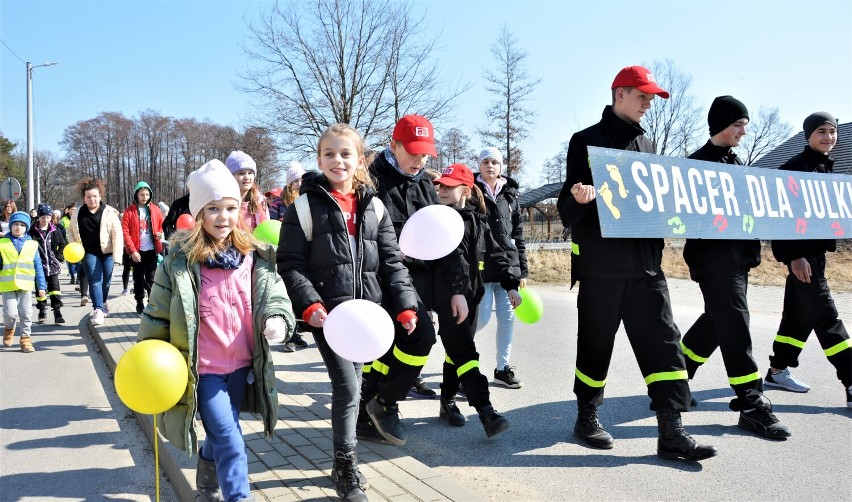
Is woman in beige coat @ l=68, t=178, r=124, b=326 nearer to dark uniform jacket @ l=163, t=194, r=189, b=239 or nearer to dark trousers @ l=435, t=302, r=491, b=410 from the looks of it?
dark uniform jacket @ l=163, t=194, r=189, b=239

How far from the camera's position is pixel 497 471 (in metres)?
3.67

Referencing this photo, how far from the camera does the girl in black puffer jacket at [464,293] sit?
4156mm

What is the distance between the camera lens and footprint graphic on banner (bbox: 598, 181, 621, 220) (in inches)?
155

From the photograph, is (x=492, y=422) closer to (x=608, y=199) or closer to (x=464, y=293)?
(x=464, y=293)

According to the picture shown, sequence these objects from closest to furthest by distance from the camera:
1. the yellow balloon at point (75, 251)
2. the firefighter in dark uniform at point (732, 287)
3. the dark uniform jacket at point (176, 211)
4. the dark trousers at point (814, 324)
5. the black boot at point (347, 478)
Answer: the black boot at point (347, 478), the firefighter in dark uniform at point (732, 287), the dark trousers at point (814, 324), the dark uniform jacket at point (176, 211), the yellow balloon at point (75, 251)

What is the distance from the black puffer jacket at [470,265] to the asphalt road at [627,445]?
987 mm

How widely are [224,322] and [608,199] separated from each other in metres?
2.42

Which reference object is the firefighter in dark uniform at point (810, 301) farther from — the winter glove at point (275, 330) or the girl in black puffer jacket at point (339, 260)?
the winter glove at point (275, 330)

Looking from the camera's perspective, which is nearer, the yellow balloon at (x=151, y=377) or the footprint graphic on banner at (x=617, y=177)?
the yellow balloon at (x=151, y=377)

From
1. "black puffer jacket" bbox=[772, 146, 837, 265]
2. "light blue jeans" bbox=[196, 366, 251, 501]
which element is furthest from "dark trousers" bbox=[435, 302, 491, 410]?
"black puffer jacket" bbox=[772, 146, 837, 265]

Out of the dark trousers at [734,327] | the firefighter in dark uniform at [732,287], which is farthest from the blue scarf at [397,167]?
the dark trousers at [734,327]

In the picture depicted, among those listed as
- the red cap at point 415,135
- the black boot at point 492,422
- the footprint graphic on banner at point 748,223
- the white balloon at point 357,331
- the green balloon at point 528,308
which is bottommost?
the black boot at point 492,422

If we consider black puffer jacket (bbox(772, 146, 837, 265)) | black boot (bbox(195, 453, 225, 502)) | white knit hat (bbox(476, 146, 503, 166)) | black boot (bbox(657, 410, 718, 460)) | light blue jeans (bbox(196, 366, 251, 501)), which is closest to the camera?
light blue jeans (bbox(196, 366, 251, 501))

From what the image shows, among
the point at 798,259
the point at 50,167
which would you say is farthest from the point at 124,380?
the point at 50,167
